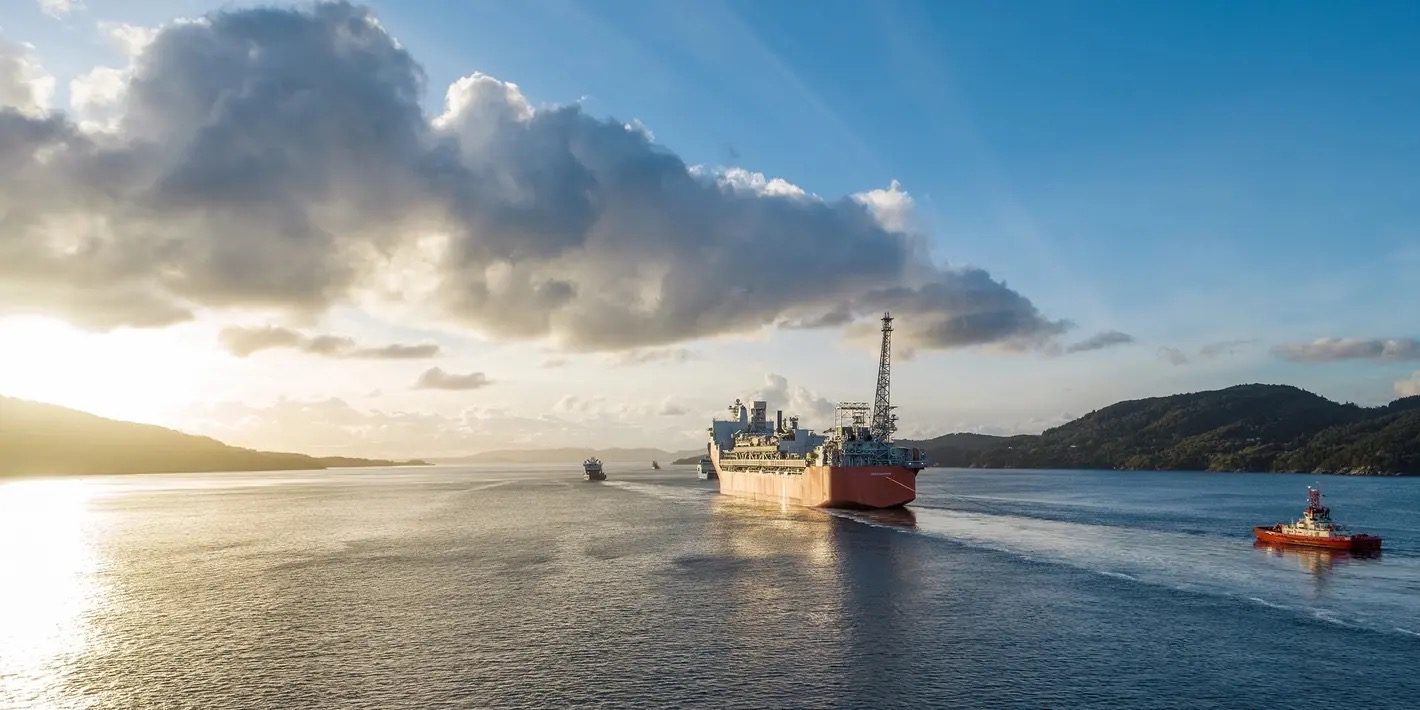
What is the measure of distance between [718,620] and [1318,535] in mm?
68923

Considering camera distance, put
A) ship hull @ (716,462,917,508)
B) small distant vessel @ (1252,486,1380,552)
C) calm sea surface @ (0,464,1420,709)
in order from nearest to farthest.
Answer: calm sea surface @ (0,464,1420,709)
small distant vessel @ (1252,486,1380,552)
ship hull @ (716,462,917,508)

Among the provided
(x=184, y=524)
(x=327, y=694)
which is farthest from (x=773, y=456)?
(x=327, y=694)

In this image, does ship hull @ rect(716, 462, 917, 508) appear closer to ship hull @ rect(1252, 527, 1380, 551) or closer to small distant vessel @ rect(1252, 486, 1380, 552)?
ship hull @ rect(1252, 527, 1380, 551)

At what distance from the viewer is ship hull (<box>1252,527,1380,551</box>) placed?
263 ft

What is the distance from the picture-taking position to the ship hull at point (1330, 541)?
80062 millimetres

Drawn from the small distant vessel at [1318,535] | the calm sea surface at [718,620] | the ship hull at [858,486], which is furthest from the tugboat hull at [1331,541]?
the ship hull at [858,486]

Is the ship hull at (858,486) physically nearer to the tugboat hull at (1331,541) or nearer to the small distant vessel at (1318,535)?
the tugboat hull at (1331,541)

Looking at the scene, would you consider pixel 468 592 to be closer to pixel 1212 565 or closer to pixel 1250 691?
pixel 1250 691

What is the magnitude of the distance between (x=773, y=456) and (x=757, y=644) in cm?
12825

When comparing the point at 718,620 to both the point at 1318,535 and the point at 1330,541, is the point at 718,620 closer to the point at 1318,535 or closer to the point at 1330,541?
the point at 1318,535

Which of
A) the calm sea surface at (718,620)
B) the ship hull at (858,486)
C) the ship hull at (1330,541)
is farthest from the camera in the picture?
the ship hull at (858,486)

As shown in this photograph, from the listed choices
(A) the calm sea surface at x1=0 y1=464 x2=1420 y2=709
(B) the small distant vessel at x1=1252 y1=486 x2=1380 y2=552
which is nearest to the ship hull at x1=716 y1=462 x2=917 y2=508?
(A) the calm sea surface at x1=0 y1=464 x2=1420 y2=709

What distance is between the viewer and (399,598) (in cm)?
6153

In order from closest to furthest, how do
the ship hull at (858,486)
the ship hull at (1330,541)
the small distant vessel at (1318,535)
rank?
the ship hull at (1330,541) < the small distant vessel at (1318,535) < the ship hull at (858,486)
